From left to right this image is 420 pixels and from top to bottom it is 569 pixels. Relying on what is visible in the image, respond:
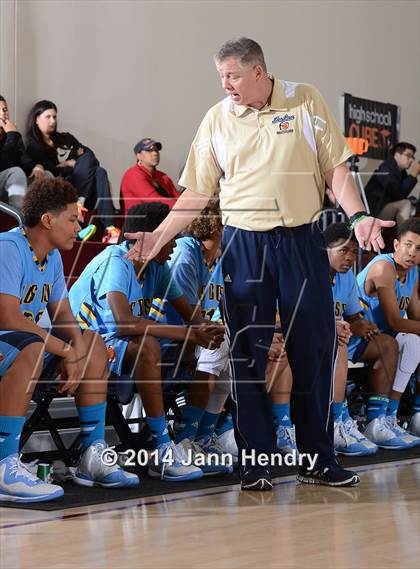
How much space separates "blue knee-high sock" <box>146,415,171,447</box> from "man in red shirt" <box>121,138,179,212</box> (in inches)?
142

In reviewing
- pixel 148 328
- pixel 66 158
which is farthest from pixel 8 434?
pixel 66 158

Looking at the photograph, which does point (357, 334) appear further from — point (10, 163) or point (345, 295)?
point (10, 163)

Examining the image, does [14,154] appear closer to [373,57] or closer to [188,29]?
[188,29]

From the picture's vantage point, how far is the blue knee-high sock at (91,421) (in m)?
3.78

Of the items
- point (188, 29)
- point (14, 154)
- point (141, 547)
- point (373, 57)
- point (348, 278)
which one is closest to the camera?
point (141, 547)

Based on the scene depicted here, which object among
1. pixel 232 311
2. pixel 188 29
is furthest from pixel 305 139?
pixel 188 29

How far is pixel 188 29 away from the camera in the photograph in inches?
356

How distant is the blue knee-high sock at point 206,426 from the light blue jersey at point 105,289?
532 mm

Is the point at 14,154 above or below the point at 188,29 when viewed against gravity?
below

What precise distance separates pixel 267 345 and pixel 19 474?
3.36 ft

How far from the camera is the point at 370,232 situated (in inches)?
137

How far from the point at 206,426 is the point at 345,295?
117 centimetres

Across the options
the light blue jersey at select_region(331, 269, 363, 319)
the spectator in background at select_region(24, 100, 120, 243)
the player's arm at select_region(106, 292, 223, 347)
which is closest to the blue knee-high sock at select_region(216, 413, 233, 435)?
the player's arm at select_region(106, 292, 223, 347)

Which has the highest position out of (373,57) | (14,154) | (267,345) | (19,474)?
(373,57)
